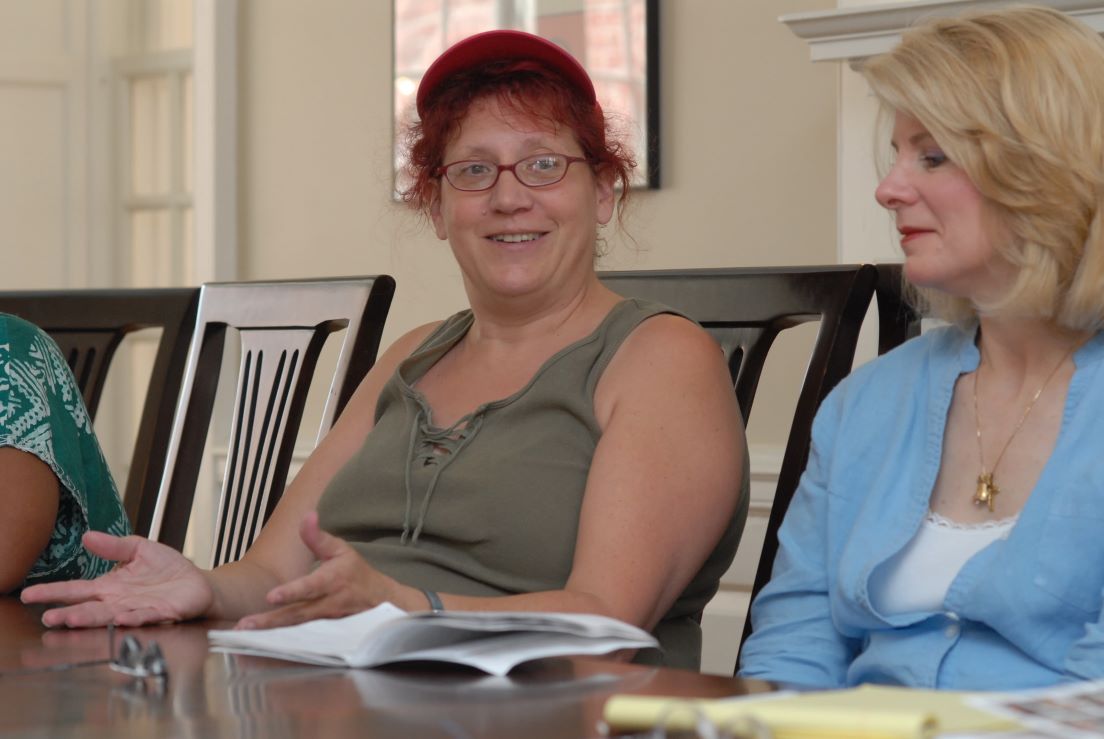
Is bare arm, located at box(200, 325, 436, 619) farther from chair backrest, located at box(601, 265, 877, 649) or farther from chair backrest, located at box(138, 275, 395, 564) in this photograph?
chair backrest, located at box(601, 265, 877, 649)

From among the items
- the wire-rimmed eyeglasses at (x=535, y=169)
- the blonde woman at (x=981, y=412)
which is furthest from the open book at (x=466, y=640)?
the wire-rimmed eyeglasses at (x=535, y=169)

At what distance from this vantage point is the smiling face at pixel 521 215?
5.71 ft

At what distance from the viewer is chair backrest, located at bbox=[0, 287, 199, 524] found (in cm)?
209

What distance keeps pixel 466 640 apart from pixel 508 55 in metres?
0.86

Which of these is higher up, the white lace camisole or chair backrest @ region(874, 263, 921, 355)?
chair backrest @ region(874, 263, 921, 355)

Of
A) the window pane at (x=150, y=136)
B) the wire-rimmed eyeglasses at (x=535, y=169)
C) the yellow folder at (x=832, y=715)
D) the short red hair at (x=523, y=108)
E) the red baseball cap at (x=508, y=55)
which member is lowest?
the yellow folder at (x=832, y=715)

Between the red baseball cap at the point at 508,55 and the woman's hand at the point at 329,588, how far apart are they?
2.31 ft

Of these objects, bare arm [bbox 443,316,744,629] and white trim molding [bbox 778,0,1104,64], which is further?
white trim molding [bbox 778,0,1104,64]

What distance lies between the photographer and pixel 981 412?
1.42m

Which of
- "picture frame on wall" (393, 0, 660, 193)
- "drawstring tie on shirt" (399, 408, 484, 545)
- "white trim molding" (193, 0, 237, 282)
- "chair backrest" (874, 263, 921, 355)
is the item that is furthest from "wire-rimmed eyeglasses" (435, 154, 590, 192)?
"white trim molding" (193, 0, 237, 282)

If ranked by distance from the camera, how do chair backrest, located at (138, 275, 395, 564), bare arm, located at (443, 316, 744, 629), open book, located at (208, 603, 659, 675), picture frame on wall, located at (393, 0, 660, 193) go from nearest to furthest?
1. open book, located at (208, 603, 659, 675)
2. bare arm, located at (443, 316, 744, 629)
3. chair backrest, located at (138, 275, 395, 564)
4. picture frame on wall, located at (393, 0, 660, 193)

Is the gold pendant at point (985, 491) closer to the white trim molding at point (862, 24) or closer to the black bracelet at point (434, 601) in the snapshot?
the black bracelet at point (434, 601)

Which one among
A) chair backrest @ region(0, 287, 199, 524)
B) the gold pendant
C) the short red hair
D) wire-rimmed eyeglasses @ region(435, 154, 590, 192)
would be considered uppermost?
the short red hair

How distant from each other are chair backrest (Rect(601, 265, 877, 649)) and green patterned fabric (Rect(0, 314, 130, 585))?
718 mm
